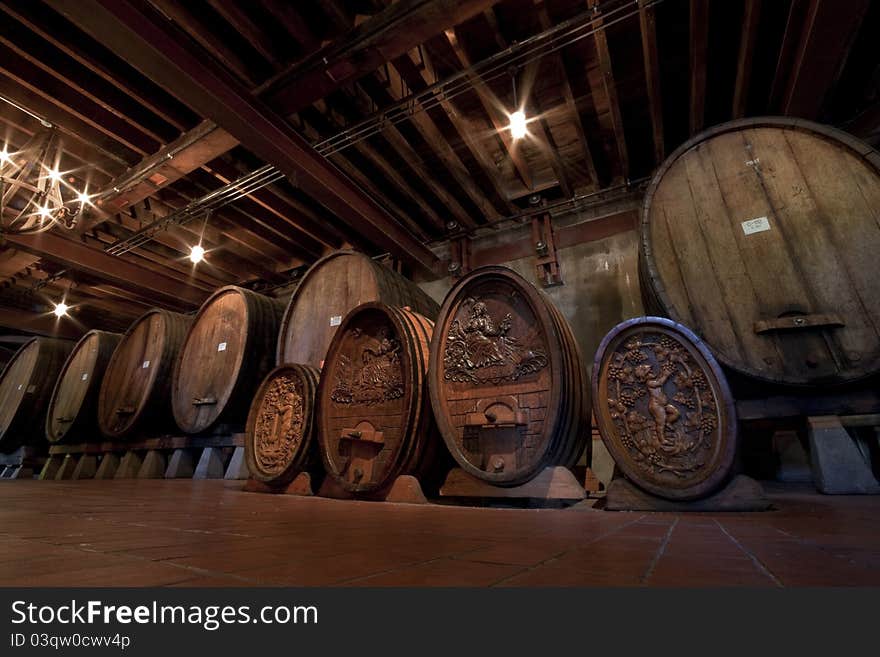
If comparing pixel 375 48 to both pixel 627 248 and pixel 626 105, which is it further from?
pixel 627 248

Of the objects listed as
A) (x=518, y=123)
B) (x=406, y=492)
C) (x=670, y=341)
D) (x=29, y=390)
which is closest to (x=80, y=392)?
(x=29, y=390)

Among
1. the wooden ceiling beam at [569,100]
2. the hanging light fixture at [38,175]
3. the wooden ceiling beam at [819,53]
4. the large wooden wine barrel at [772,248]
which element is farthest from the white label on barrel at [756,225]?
the hanging light fixture at [38,175]

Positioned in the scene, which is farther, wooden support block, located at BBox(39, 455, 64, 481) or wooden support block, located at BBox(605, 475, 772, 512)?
wooden support block, located at BBox(39, 455, 64, 481)

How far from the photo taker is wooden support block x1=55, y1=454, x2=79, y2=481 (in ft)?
18.4

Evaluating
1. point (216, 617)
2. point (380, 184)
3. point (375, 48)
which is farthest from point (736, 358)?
point (380, 184)

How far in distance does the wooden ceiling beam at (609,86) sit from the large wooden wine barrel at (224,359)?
435 cm

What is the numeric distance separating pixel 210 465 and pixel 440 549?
14.7 ft

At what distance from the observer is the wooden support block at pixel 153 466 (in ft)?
15.8

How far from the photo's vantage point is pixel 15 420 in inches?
258

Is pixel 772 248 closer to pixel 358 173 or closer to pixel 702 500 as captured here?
pixel 702 500

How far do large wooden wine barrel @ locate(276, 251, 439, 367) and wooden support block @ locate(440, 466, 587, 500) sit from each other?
215 cm

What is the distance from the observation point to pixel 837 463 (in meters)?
2.19

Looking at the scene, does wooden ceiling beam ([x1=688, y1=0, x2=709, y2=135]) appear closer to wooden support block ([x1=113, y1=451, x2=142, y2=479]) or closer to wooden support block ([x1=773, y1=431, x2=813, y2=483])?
wooden support block ([x1=773, y1=431, x2=813, y2=483])

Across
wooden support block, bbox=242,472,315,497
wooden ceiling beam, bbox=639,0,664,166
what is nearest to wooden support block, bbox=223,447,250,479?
wooden support block, bbox=242,472,315,497
